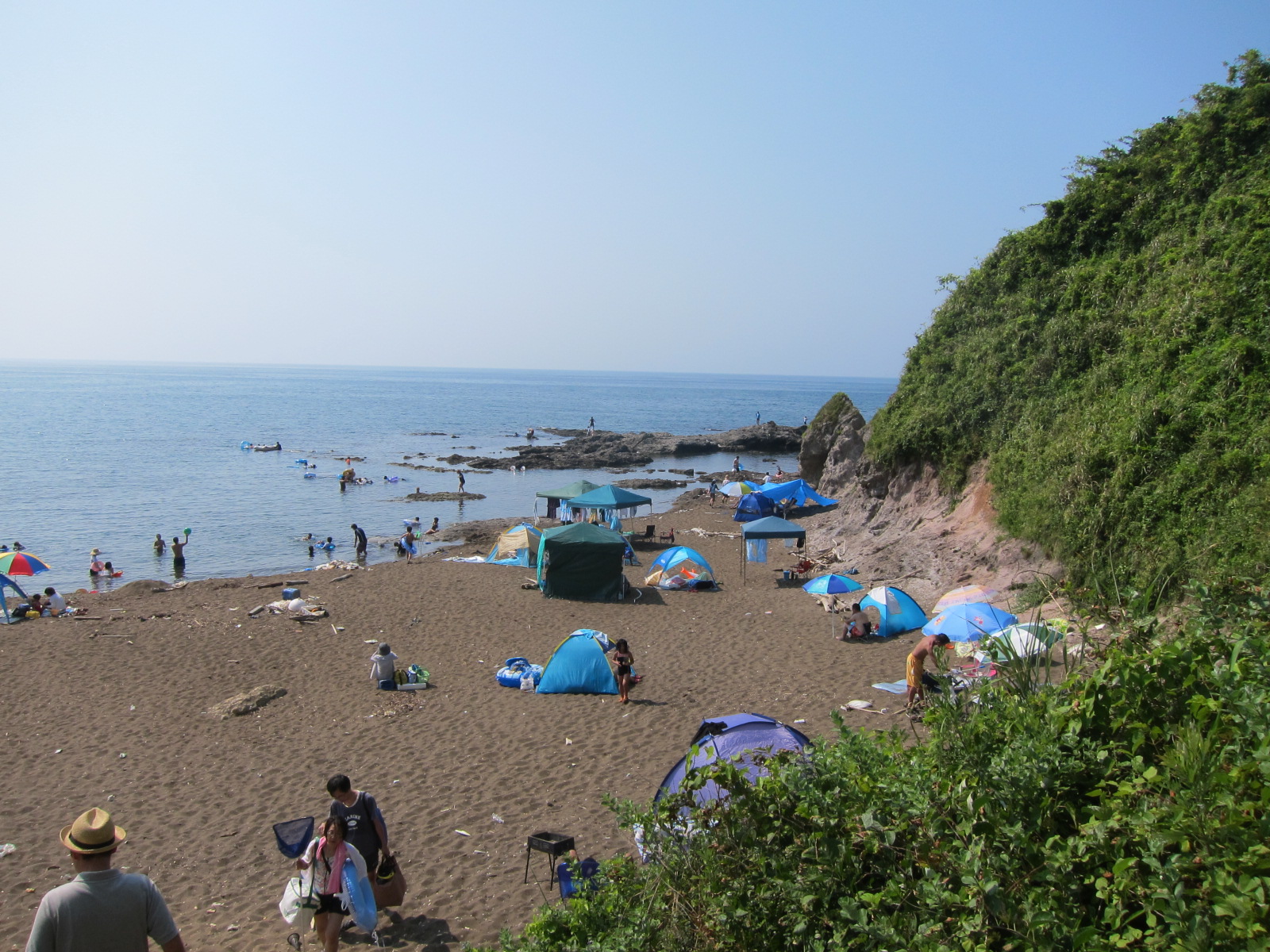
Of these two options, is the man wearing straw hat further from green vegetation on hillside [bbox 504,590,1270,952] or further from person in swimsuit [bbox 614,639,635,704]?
person in swimsuit [bbox 614,639,635,704]

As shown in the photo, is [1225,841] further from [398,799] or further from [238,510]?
[238,510]

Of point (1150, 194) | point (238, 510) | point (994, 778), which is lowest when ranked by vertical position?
point (238, 510)

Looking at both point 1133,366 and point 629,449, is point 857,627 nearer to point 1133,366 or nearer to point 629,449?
point 1133,366

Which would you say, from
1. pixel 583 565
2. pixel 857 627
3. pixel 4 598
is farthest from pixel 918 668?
pixel 4 598

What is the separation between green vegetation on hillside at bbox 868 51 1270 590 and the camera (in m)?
11.9

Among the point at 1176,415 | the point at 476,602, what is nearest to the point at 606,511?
the point at 476,602

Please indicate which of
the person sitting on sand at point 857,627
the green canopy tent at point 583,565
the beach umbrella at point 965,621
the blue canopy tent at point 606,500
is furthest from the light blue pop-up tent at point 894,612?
the blue canopy tent at point 606,500

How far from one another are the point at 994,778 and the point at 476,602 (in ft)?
56.0

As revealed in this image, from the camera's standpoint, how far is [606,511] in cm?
3119

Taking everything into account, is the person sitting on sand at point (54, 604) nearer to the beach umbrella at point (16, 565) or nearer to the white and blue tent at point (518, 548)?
the beach umbrella at point (16, 565)

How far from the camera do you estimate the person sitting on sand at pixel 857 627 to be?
15.1 m

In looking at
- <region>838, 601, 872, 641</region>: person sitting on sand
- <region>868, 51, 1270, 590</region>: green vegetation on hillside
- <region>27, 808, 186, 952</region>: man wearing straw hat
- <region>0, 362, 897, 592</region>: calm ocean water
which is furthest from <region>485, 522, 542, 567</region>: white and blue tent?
<region>27, 808, 186, 952</region>: man wearing straw hat

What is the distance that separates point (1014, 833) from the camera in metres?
3.30

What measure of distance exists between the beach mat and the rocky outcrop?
141 feet
